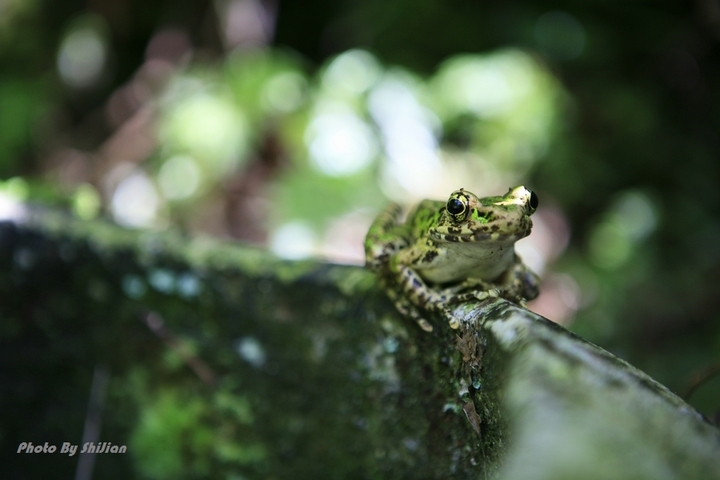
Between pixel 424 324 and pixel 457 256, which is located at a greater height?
pixel 457 256

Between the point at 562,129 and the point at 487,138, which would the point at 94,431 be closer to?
the point at 487,138

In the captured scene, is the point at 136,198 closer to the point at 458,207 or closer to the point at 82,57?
the point at 82,57

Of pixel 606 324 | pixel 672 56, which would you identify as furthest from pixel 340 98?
pixel 672 56

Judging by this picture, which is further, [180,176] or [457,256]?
[180,176]

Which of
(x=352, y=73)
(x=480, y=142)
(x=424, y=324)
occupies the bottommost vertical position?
(x=424, y=324)

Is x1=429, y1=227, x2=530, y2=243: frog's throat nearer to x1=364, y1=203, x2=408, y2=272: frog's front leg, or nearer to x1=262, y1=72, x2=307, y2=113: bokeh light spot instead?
x1=364, y1=203, x2=408, y2=272: frog's front leg

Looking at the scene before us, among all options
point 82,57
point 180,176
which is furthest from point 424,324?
point 82,57

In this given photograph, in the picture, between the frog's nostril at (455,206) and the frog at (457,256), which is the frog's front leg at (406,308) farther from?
the frog's nostril at (455,206)

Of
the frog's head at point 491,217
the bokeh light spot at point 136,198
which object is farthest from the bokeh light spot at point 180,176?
the frog's head at point 491,217
